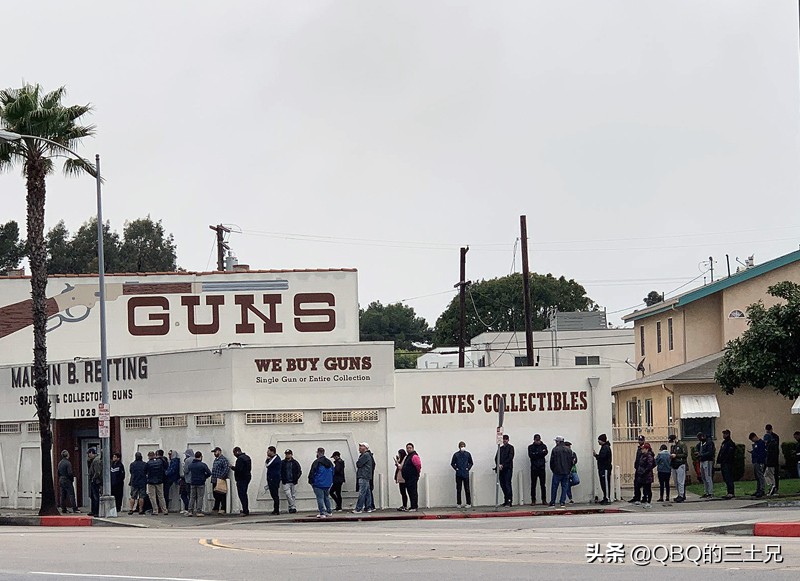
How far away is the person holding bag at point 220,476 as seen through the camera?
104 feet

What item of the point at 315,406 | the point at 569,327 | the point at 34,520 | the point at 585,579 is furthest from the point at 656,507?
the point at 569,327

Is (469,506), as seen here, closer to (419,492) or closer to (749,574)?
(419,492)

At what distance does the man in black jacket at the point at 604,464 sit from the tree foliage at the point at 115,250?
6609 centimetres

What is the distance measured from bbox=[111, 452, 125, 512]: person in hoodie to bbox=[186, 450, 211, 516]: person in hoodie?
2.62 m

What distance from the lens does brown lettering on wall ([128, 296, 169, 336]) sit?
4381cm

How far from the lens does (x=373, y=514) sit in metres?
30.4

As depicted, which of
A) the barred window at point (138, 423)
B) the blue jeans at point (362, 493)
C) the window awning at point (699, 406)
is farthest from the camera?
the window awning at point (699, 406)

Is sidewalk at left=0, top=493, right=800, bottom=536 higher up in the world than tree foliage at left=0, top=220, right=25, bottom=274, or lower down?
lower down

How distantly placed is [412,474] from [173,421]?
276 inches

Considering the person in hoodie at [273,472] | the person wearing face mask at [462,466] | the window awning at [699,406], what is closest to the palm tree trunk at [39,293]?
the person in hoodie at [273,472]

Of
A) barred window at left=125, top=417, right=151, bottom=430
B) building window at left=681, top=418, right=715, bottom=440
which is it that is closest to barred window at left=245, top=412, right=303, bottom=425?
barred window at left=125, top=417, right=151, bottom=430

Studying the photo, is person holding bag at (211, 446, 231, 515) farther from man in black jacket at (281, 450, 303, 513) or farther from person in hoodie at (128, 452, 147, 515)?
person in hoodie at (128, 452, 147, 515)

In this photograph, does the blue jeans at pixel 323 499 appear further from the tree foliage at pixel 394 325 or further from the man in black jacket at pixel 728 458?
the tree foliage at pixel 394 325

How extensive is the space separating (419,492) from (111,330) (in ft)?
50.5
